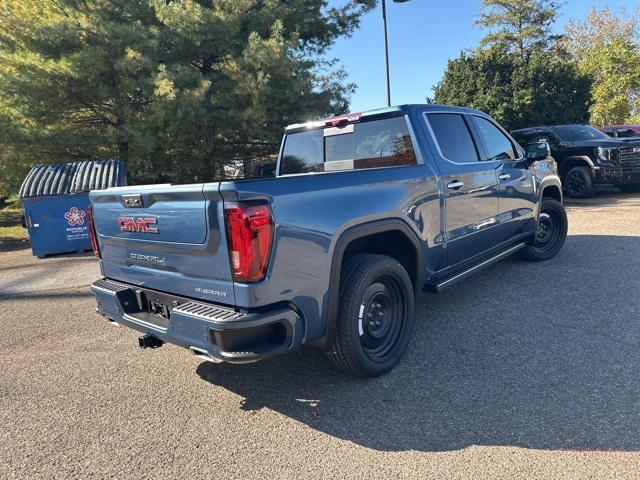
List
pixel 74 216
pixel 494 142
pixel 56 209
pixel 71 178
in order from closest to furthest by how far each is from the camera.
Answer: pixel 494 142
pixel 56 209
pixel 74 216
pixel 71 178

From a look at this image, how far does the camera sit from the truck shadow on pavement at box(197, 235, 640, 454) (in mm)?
2467

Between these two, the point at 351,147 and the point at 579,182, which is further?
the point at 579,182

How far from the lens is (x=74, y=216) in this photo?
798 cm

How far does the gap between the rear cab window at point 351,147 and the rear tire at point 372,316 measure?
109 centimetres

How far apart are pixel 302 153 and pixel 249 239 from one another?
7.85 ft

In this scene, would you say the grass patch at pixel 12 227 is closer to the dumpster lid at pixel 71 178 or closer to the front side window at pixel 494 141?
the dumpster lid at pixel 71 178

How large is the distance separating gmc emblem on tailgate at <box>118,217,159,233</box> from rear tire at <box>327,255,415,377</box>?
4.13ft

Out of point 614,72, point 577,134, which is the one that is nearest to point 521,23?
point 614,72

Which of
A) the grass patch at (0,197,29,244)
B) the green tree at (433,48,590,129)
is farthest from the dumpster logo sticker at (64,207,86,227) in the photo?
the green tree at (433,48,590,129)

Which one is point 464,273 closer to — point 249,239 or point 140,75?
point 249,239

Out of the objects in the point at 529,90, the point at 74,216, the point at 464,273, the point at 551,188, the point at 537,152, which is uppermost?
the point at 529,90

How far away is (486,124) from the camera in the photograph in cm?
Answer: 473

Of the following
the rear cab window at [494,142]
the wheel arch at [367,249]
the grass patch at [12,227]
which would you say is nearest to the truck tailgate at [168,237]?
the wheel arch at [367,249]

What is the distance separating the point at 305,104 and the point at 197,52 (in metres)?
2.97
